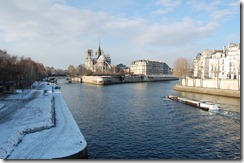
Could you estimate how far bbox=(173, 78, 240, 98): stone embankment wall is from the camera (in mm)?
57787

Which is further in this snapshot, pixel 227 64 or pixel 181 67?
pixel 181 67

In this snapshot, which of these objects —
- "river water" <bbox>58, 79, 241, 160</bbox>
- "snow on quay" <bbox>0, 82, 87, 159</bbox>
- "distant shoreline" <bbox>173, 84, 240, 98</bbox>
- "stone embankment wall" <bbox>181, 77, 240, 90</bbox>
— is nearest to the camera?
"snow on quay" <bbox>0, 82, 87, 159</bbox>

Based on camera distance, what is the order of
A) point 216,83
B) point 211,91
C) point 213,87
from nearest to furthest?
point 211,91 < point 216,83 < point 213,87

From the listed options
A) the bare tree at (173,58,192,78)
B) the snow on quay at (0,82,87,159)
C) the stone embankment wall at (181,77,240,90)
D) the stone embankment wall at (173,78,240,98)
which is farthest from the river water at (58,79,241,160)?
the bare tree at (173,58,192,78)

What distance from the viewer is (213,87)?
6606 centimetres

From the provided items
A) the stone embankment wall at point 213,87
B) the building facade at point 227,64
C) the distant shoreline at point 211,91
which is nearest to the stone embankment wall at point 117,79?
the building facade at point 227,64

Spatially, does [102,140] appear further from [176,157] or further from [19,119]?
[19,119]

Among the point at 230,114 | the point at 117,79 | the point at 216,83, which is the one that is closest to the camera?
the point at 230,114

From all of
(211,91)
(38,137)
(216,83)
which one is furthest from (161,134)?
(216,83)

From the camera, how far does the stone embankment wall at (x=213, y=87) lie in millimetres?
57787

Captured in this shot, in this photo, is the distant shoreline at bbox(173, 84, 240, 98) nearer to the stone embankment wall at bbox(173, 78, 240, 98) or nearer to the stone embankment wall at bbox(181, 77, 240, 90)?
the stone embankment wall at bbox(173, 78, 240, 98)

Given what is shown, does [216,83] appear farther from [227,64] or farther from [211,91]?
[227,64]

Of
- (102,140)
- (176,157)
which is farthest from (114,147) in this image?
(176,157)

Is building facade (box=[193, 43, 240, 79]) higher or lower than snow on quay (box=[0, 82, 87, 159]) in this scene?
higher
